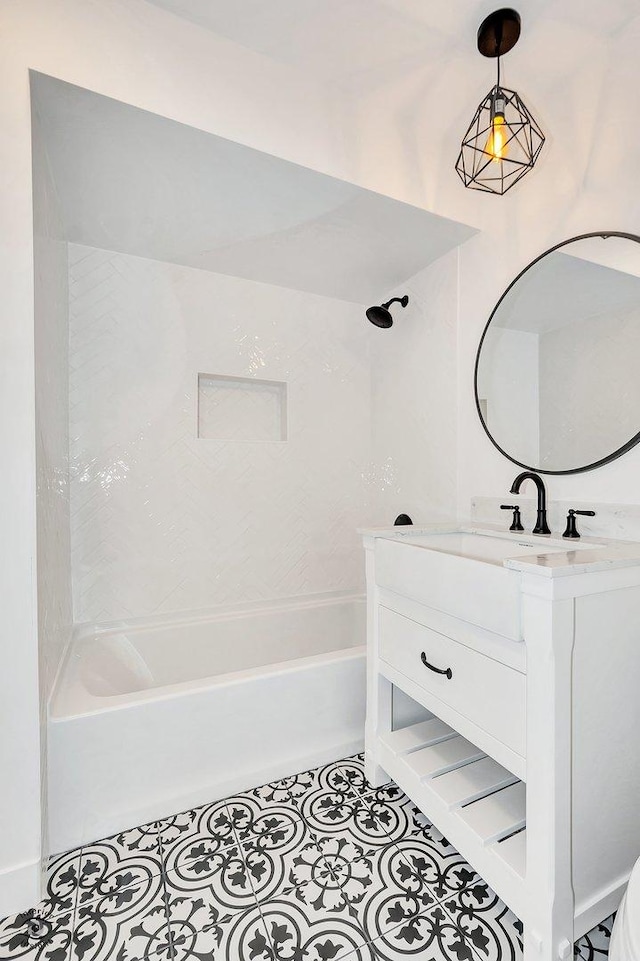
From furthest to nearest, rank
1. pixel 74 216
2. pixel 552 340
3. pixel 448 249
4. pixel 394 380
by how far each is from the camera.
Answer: pixel 394 380
pixel 448 249
pixel 74 216
pixel 552 340

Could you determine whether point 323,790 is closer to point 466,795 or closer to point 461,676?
point 466,795

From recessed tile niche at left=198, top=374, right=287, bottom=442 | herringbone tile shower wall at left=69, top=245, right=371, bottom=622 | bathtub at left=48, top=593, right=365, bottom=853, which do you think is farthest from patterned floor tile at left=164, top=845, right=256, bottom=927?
recessed tile niche at left=198, top=374, right=287, bottom=442

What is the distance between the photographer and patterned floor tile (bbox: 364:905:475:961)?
3.40 ft

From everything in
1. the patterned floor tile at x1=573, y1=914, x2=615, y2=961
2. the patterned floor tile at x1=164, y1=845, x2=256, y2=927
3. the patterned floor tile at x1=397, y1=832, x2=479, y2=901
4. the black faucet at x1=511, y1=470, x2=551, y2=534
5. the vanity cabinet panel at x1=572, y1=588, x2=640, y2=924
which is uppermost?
the black faucet at x1=511, y1=470, x2=551, y2=534

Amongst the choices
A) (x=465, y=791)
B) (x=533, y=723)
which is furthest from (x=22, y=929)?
(x=533, y=723)

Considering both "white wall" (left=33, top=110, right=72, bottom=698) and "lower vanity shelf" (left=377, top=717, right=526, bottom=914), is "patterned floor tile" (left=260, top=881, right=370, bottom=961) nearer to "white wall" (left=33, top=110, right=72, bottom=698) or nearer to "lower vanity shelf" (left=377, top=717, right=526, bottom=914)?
"lower vanity shelf" (left=377, top=717, right=526, bottom=914)

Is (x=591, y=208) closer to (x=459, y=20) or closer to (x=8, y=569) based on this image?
(x=459, y=20)

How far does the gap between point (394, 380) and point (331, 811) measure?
81.6 inches

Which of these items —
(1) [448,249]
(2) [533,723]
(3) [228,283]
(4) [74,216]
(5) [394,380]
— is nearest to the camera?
(2) [533,723]

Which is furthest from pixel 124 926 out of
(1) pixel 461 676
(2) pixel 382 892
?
(1) pixel 461 676

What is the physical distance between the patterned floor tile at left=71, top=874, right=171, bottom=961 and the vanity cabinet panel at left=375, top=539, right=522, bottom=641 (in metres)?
1.06

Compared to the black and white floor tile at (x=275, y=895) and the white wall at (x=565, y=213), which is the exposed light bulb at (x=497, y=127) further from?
the black and white floor tile at (x=275, y=895)

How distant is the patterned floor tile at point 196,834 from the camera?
1.33 m

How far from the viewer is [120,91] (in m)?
1.31
